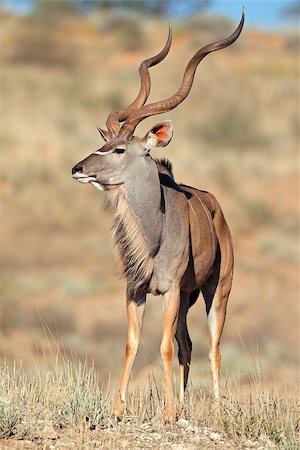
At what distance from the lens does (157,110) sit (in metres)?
7.00

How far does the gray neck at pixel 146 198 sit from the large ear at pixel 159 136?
11cm

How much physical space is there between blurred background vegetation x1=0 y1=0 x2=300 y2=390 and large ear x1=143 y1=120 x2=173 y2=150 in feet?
3.22

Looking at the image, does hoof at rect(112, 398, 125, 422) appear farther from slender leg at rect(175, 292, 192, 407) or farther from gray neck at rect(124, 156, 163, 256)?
slender leg at rect(175, 292, 192, 407)

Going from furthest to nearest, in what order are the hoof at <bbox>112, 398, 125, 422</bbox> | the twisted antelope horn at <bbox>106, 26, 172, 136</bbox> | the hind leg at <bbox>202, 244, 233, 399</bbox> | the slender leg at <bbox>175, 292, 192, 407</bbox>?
1. the hind leg at <bbox>202, 244, 233, 399</bbox>
2. the slender leg at <bbox>175, 292, 192, 407</bbox>
3. the twisted antelope horn at <bbox>106, 26, 172, 136</bbox>
4. the hoof at <bbox>112, 398, 125, 422</bbox>

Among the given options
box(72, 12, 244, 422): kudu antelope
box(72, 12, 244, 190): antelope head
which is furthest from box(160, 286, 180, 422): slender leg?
box(72, 12, 244, 190): antelope head

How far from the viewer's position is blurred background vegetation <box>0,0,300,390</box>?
16312 mm

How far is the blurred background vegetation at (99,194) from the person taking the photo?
16312mm

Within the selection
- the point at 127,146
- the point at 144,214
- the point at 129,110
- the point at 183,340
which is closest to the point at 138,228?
the point at 144,214

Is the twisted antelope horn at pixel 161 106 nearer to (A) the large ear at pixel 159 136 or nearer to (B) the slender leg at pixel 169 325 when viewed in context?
(A) the large ear at pixel 159 136

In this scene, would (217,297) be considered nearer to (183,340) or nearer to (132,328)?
(183,340)

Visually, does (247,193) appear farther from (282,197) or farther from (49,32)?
(49,32)

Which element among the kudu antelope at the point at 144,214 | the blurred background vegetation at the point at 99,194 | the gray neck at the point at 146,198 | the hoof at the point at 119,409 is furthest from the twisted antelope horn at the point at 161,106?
the hoof at the point at 119,409

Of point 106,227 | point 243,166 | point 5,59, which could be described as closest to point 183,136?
point 243,166

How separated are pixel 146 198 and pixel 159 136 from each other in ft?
1.50
